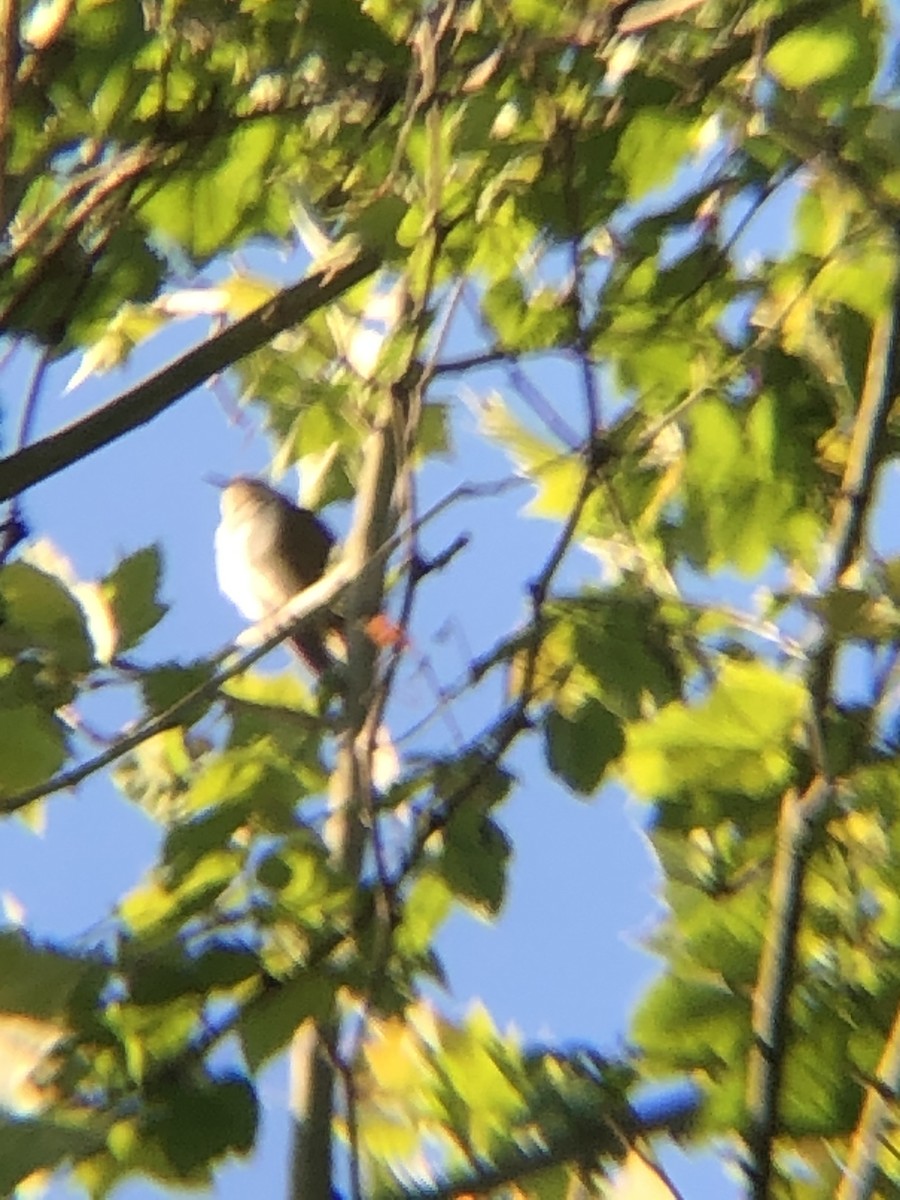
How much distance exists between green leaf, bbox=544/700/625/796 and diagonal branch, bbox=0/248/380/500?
31 centimetres

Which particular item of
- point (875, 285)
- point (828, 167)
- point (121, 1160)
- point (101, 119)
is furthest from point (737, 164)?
point (121, 1160)

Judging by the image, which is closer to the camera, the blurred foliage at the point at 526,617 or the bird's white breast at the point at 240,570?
the blurred foliage at the point at 526,617

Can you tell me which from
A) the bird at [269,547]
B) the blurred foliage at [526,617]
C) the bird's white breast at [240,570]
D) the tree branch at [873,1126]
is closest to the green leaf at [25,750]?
the blurred foliage at [526,617]

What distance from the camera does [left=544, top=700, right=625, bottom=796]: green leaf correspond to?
0.83 m

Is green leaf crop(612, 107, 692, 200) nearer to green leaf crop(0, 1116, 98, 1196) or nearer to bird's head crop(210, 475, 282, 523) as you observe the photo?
green leaf crop(0, 1116, 98, 1196)

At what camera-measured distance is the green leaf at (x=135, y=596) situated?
0.77 metres

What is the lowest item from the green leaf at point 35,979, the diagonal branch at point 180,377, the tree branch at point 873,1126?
the tree branch at point 873,1126

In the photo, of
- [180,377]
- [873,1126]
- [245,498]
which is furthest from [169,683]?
[245,498]

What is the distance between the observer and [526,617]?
0.82m

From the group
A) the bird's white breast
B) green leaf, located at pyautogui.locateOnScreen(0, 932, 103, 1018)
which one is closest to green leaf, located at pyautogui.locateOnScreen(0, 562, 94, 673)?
green leaf, located at pyautogui.locateOnScreen(0, 932, 103, 1018)

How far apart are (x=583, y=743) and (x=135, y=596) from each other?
227mm

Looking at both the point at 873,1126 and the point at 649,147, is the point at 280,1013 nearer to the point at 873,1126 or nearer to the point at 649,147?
the point at 873,1126

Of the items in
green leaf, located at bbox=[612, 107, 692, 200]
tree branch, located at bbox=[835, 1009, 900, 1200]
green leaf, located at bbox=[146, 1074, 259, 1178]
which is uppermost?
green leaf, located at bbox=[612, 107, 692, 200]

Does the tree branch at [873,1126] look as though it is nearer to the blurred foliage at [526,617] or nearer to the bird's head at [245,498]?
the blurred foliage at [526,617]
